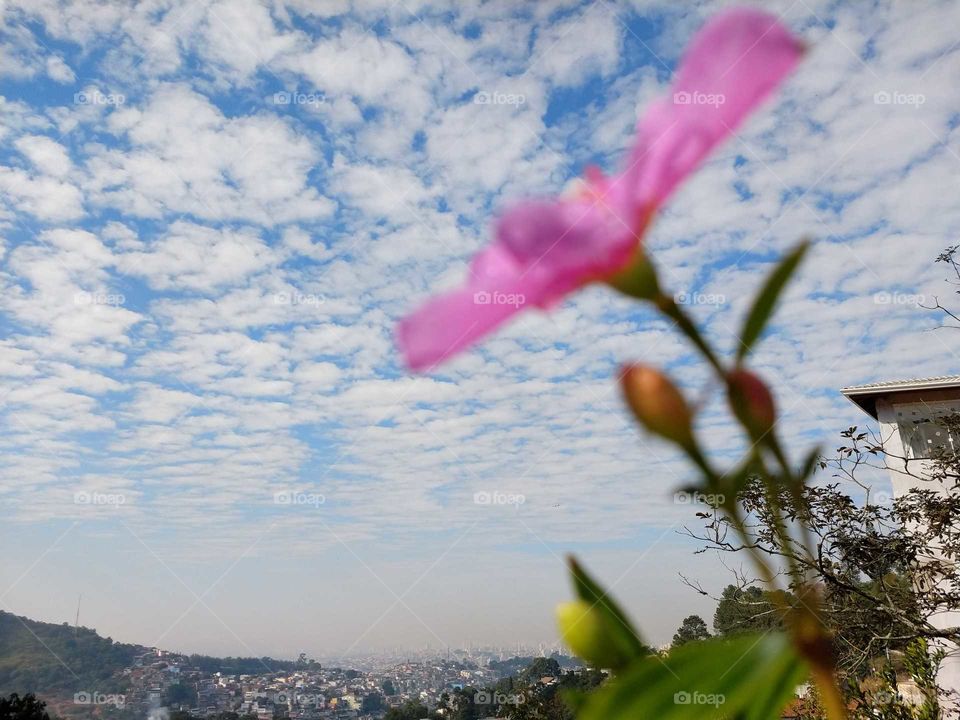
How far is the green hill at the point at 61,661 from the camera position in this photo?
23.2 m

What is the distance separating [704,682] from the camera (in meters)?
0.23

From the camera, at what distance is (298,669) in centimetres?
2262

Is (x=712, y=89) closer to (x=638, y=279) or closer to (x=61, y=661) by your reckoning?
(x=638, y=279)

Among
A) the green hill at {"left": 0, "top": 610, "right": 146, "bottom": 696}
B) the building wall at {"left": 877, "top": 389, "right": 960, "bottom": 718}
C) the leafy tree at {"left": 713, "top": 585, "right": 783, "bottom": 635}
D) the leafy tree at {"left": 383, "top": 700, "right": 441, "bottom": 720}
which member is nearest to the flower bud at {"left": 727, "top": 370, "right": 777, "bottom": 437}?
the leafy tree at {"left": 713, "top": 585, "right": 783, "bottom": 635}

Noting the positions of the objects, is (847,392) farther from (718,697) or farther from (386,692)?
(386,692)

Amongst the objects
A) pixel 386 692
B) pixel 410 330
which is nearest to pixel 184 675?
pixel 386 692

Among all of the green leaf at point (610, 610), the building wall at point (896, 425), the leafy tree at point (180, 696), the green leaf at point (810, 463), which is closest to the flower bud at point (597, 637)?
the green leaf at point (610, 610)

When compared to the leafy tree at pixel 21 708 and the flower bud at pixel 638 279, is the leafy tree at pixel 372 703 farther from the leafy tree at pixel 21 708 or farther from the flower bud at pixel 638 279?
the flower bud at pixel 638 279

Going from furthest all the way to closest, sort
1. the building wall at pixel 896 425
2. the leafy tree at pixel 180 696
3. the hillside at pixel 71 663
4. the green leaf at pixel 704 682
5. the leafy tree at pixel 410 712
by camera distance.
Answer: the hillside at pixel 71 663 < the leafy tree at pixel 180 696 < the leafy tree at pixel 410 712 < the building wall at pixel 896 425 < the green leaf at pixel 704 682

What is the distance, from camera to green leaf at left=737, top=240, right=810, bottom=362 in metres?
0.24

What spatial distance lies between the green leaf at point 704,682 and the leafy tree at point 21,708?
20.2 meters

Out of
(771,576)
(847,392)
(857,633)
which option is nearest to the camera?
(771,576)

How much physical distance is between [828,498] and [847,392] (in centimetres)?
736

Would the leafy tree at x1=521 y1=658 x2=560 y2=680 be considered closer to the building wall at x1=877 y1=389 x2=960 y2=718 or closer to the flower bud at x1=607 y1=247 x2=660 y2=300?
the flower bud at x1=607 y1=247 x2=660 y2=300
